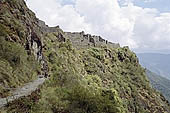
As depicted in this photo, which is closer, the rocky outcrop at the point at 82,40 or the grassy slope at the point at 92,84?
the grassy slope at the point at 92,84

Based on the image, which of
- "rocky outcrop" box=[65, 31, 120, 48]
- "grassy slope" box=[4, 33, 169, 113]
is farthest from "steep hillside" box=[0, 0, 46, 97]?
"rocky outcrop" box=[65, 31, 120, 48]

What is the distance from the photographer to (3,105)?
11.0 meters

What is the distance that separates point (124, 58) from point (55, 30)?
27.3 metres

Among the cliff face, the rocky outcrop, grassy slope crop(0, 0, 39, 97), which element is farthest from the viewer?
the rocky outcrop

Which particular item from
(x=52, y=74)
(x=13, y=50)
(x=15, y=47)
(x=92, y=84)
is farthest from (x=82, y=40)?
(x=13, y=50)

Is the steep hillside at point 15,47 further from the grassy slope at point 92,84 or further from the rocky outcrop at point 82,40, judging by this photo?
the rocky outcrop at point 82,40

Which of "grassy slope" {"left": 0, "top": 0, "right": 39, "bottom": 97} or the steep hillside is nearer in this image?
"grassy slope" {"left": 0, "top": 0, "right": 39, "bottom": 97}

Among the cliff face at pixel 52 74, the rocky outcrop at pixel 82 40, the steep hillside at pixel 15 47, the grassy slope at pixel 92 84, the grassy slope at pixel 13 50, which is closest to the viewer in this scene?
the cliff face at pixel 52 74

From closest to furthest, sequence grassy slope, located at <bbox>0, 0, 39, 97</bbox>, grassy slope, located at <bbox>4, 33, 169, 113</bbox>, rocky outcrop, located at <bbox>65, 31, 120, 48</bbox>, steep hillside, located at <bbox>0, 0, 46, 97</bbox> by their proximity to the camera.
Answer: grassy slope, located at <bbox>4, 33, 169, 113</bbox>, grassy slope, located at <bbox>0, 0, 39, 97</bbox>, steep hillside, located at <bbox>0, 0, 46, 97</bbox>, rocky outcrop, located at <bbox>65, 31, 120, 48</bbox>

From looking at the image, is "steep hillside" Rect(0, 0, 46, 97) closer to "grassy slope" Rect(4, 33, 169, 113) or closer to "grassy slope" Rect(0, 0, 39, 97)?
"grassy slope" Rect(0, 0, 39, 97)

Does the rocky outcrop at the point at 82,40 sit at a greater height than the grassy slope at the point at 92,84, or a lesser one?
greater

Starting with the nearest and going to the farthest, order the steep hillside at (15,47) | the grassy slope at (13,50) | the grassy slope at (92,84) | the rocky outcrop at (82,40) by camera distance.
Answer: the grassy slope at (92,84)
the grassy slope at (13,50)
the steep hillside at (15,47)
the rocky outcrop at (82,40)

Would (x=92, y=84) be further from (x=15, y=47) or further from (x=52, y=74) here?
(x=15, y=47)

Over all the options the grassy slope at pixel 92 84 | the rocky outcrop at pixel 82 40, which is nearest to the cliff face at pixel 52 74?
the grassy slope at pixel 92 84
